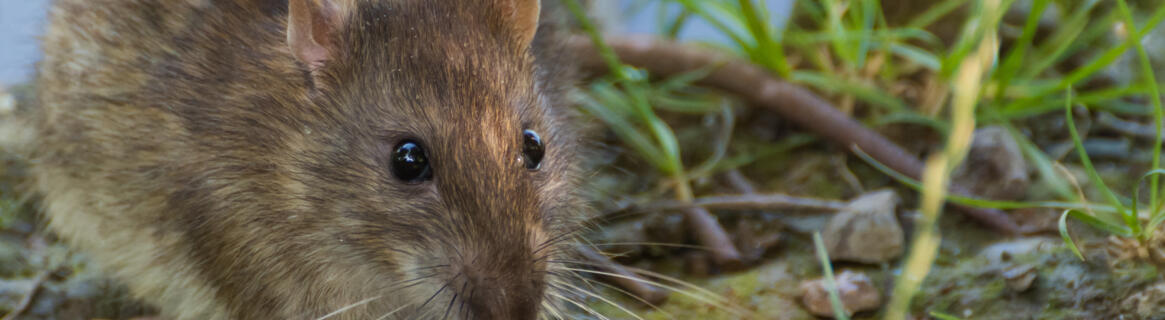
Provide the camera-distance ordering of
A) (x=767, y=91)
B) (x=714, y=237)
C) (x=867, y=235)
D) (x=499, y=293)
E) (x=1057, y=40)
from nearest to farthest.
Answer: (x=499, y=293)
(x=867, y=235)
(x=714, y=237)
(x=767, y=91)
(x=1057, y=40)

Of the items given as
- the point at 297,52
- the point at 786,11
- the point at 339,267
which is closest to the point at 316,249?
the point at 339,267

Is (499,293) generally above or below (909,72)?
below

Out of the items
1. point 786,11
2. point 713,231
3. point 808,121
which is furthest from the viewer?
point 786,11

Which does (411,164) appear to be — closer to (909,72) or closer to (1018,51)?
(1018,51)

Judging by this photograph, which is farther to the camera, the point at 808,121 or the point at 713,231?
the point at 808,121

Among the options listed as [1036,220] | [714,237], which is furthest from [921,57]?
[714,237]

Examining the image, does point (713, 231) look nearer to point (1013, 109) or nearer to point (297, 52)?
point (1013, 109)
